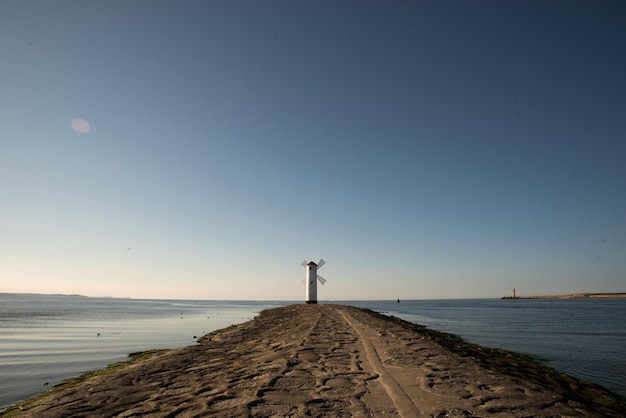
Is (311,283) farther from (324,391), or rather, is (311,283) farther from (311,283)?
(324,391)

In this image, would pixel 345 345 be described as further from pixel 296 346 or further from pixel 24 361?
pixel 24 361

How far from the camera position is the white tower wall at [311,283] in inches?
2283

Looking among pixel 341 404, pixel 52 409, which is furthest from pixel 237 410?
pixel 52 409

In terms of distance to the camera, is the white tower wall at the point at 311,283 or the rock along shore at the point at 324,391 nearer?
the rock along shore at the point at 324,391

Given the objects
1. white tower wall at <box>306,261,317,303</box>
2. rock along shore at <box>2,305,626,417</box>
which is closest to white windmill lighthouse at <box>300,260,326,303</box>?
white tower wall at <box>306,261,317,303</box>

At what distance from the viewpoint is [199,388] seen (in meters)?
7.55

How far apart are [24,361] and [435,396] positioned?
60.3ft

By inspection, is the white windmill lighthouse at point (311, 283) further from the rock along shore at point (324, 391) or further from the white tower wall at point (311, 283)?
the rock along shore at point (324, 391)

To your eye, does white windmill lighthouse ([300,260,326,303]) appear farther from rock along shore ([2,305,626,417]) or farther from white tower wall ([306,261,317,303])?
rock along shore ([2,305,626,417])

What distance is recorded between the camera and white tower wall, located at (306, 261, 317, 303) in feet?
190

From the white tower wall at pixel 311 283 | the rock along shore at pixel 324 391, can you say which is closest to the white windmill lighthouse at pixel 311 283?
the white tower wall at pixel 311 283

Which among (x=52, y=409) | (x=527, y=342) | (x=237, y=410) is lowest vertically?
(x=527, y=342)

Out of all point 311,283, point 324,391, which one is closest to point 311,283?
point 311,283

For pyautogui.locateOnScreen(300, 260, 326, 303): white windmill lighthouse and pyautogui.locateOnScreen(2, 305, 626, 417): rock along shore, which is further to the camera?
pyautogui.locateOnScreen(300, 260, 326, 303): white windmill lighthouse
